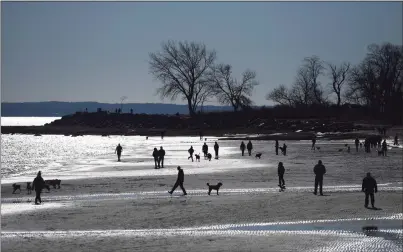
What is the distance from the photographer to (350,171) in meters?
31.8

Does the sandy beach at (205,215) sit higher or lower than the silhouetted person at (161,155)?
lower

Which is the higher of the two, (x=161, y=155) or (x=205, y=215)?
(x=161, y=155)

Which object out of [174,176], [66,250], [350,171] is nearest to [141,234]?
[66,250]

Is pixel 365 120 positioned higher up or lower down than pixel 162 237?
higher up

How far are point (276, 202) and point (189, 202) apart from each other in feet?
10.6

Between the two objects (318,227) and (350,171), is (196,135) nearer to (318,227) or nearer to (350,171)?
(350,171)

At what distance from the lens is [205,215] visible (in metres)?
18.3

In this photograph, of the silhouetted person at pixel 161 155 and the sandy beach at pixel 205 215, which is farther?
the silhouetted person at pixel 161 155

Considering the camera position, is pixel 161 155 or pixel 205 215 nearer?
pixel 205 215

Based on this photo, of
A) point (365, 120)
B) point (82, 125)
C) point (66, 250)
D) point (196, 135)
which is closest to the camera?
point (66, 250)

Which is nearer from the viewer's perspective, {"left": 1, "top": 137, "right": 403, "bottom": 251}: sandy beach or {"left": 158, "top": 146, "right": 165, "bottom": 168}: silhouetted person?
{"left": 1, "top": 137, "right": 403, "bottom": 251}: sandy beach

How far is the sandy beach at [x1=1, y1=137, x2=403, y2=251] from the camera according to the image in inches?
570

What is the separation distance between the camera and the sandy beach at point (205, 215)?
47.5 ft

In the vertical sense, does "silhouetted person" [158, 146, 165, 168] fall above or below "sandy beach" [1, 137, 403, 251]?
above
